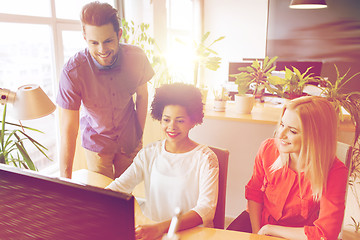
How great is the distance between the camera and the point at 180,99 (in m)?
1.45

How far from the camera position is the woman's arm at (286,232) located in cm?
126

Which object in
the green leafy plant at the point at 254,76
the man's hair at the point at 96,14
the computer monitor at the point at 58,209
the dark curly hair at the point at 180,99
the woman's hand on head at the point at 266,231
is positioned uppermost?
the man's hair at the point at 96,14

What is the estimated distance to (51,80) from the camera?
259cm

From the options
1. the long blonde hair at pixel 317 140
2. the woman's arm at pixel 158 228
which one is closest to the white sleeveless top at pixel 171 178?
the woman's arm at pixel 158 228

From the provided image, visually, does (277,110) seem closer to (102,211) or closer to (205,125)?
(205,125)

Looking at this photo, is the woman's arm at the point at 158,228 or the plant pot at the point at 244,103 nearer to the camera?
the woman's arm at the point at 158,228

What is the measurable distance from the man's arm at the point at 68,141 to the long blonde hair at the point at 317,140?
1.13 metres

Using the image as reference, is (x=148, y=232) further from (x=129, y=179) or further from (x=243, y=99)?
(x=243, y=99)

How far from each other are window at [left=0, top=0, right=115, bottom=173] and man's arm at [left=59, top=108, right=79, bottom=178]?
0.73m

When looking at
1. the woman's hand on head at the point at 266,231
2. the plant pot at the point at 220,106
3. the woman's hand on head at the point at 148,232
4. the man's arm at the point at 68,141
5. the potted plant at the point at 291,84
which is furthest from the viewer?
the plant pot at the point at 220,106

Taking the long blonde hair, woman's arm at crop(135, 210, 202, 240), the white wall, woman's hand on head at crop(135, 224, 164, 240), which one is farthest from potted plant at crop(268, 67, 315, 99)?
the white wall

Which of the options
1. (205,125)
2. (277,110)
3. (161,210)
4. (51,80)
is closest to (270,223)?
(161,210)

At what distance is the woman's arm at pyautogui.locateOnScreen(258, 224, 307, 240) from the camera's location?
1265mm

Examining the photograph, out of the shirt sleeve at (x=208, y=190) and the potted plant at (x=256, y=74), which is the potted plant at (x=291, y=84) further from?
the shirt sleeve at (x=208, y=190)
